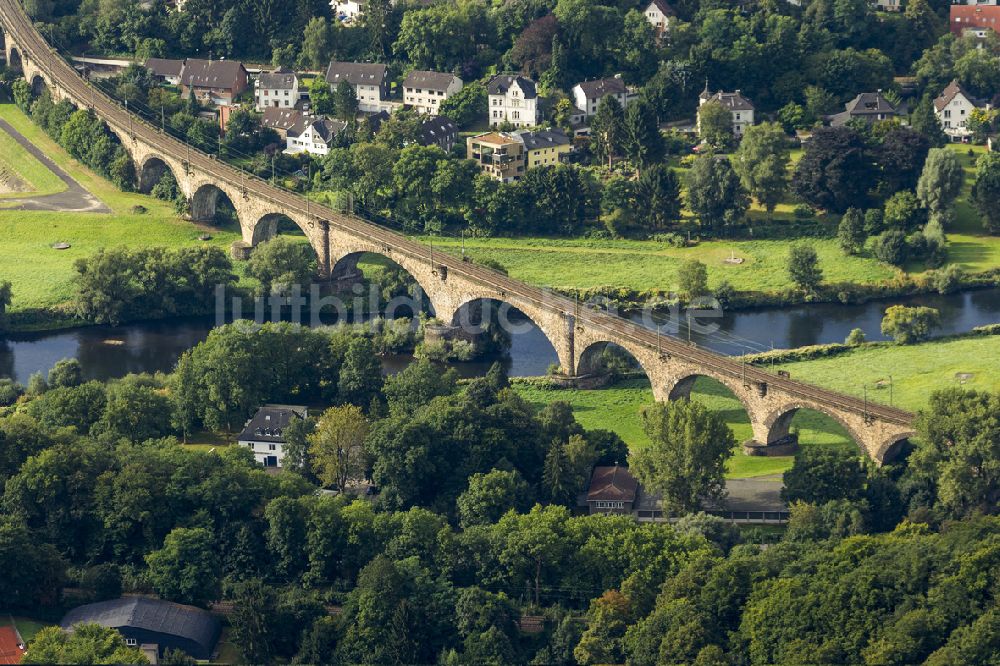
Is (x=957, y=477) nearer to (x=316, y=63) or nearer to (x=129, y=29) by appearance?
(x=316, y=63)

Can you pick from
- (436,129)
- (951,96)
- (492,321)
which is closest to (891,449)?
(492,321)

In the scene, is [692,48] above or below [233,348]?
above

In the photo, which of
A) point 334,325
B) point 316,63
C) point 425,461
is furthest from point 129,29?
point 425,461

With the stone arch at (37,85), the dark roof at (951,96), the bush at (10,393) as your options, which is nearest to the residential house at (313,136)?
the stone arch at (37,85)

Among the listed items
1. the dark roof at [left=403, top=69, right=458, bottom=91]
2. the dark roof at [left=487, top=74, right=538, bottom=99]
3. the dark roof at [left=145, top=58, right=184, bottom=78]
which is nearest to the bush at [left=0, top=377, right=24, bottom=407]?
the dark roof at [left=403, top=69, right=458, bottom=91]

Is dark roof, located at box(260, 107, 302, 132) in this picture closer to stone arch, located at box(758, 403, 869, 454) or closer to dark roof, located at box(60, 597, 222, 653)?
stone arch, located at box(758, 403, 869, 454)
